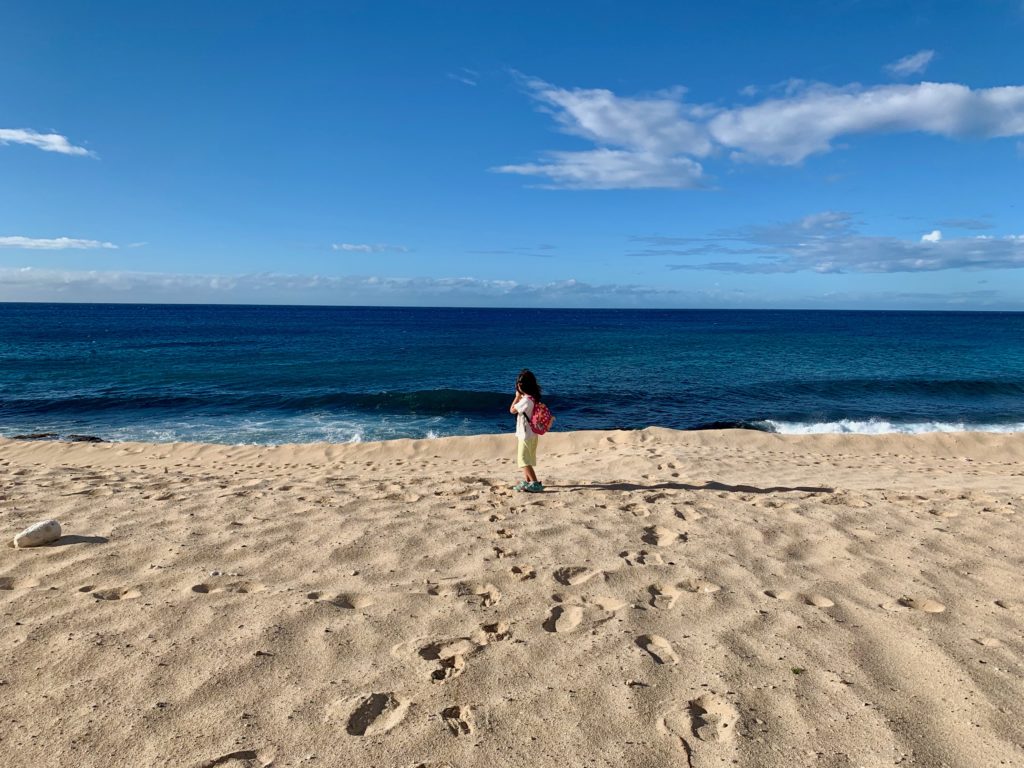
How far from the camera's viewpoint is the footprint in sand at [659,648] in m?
3.65

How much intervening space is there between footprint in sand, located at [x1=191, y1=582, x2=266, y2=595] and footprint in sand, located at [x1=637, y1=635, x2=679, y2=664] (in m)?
2.88

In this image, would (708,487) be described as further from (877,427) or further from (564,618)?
(877,427)

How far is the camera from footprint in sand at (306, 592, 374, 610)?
424cm

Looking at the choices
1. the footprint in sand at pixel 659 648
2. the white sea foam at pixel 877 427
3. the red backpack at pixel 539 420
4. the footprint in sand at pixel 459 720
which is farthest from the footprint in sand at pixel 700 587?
the white sea foam at pixel 877 427

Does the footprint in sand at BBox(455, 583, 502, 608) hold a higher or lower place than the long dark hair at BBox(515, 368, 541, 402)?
lower

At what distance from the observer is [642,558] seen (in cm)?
528

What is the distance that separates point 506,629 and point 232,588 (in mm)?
2208

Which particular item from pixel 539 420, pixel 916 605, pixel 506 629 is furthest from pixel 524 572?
pixel 539 420

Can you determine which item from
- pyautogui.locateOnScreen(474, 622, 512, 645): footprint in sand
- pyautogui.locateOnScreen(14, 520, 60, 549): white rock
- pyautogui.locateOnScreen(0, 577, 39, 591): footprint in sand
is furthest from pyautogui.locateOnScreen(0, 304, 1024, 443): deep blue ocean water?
pyautogui.locateOnScreen(474, 622, 512, 645): footprint in sand

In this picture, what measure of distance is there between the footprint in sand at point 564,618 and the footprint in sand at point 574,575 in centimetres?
40

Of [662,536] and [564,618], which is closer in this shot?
[564,618]

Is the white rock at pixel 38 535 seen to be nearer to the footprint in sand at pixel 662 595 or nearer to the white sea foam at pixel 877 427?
the footprint in sand at pixel 662 595

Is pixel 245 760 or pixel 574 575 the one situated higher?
pixel 245 760

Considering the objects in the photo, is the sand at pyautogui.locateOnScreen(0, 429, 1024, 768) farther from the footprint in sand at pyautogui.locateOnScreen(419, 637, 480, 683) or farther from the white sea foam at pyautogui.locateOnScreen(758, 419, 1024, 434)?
the white sea foam at pyautogui.locateOnScreen(758, 419, 1024, 434)
